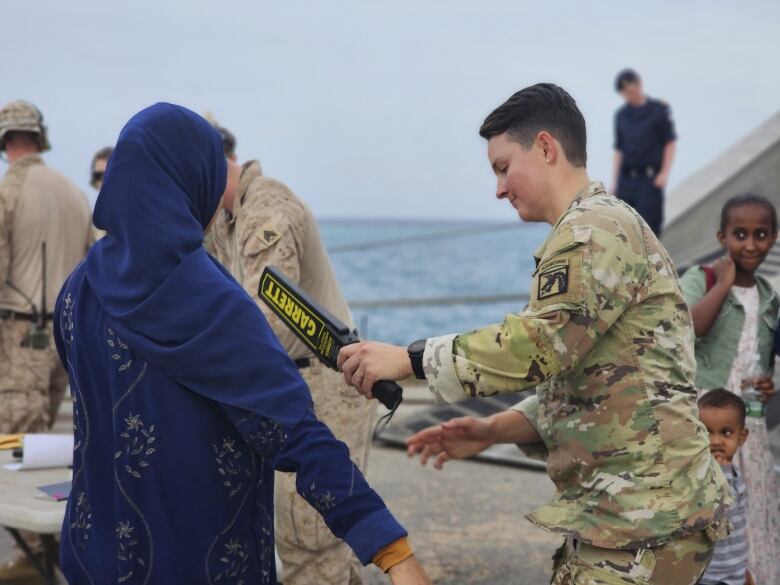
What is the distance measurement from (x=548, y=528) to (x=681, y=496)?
31 centimetres

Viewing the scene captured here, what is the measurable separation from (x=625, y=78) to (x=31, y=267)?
18.8ft

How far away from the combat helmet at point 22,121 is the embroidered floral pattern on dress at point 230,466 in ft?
12.5

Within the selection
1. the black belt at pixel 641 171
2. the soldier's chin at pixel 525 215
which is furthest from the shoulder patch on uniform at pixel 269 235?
the black belt at pixel 641 171

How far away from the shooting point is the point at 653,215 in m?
9.34

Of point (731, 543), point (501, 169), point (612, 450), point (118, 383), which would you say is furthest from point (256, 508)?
point (731, 543)

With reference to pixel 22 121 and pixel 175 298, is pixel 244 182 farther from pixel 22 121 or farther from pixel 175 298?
pixel 22 121

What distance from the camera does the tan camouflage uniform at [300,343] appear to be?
3600 millimetres

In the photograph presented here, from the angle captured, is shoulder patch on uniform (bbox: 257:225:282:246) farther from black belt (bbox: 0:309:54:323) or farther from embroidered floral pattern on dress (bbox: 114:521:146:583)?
black belt (bbox: 0:309:54:323)


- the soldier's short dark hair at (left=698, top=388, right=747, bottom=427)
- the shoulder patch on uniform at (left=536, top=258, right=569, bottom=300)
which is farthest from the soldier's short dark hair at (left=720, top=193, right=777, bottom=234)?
Result: the shoulder patch on uniform at (left=536, top=258, right=569, bottom=300)

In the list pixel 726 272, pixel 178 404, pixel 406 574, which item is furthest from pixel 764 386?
pixel 178 404

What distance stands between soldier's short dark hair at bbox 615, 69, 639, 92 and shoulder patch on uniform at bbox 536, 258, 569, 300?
24.0 ft

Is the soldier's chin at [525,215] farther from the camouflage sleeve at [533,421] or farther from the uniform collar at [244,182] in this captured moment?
the uniform collar at [244,182]

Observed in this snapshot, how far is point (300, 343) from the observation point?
3.68 metres

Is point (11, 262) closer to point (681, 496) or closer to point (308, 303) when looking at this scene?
point (308, 303)
